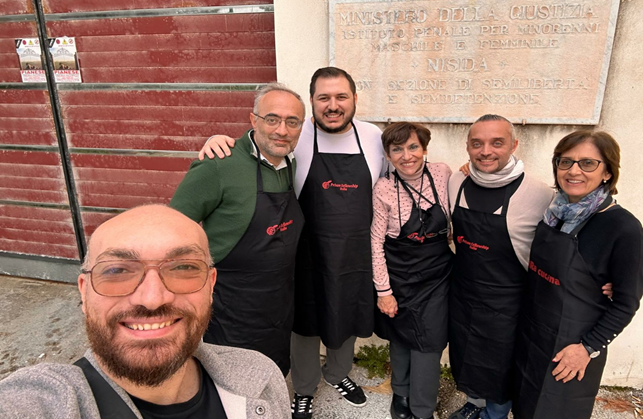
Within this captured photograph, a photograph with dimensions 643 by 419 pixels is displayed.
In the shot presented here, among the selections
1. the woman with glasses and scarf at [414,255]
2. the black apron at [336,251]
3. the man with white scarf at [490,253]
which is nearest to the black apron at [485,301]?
the man with white scarf at [490,253]

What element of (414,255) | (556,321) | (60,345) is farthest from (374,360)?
(60,345)

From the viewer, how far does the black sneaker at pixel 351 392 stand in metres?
2.66

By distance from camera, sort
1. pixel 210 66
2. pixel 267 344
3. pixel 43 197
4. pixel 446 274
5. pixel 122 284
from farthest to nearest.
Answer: pixel 43 197 → pixel 210 66 → pixel 446 274 → pixel 267 344 → pixel 122 284

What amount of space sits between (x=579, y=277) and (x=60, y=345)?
3.78m

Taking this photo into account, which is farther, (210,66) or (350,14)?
(210,66)

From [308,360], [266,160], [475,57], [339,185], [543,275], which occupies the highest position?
[475,57]

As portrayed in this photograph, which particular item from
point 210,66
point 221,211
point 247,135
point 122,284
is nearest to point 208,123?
point 210,66

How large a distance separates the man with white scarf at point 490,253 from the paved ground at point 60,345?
0.62 meters

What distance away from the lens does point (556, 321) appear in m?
1.79

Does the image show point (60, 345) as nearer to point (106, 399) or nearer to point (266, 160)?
point (266, 160)

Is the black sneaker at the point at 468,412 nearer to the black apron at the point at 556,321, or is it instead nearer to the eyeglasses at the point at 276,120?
the black apron at the point at 556,321

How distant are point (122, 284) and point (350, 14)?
2.23m

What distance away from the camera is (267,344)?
6.90 feet

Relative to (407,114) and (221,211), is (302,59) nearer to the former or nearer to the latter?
(407,114)
